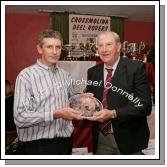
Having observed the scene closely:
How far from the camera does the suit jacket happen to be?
3.41 feet

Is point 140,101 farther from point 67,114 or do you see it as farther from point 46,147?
point 46,147

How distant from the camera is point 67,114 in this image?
103 centimetres

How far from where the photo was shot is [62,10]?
106 centimetres

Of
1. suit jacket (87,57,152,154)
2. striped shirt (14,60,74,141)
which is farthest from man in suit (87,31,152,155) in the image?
striped shirt (14,60,74,141)

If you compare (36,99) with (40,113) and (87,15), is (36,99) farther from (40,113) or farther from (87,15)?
(87,15)

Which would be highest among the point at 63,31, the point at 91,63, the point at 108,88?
the point at 63,31

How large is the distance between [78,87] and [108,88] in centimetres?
13

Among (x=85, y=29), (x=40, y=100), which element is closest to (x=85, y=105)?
(x=40, y=100)

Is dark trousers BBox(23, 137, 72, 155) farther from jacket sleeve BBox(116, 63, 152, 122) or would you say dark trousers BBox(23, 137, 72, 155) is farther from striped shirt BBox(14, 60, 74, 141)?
jacket sleeve BBox(116, 63, 152, 122)

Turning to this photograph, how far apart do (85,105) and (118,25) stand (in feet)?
1.20

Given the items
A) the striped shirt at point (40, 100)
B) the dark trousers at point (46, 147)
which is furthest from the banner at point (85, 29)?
the dark trousers at point (46, 147)

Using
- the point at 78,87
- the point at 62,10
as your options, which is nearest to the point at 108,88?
the point at 78,87

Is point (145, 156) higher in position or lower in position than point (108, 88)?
lower

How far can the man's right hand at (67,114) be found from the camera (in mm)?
1023
